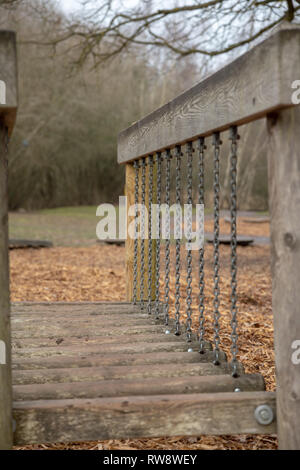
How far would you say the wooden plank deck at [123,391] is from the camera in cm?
205

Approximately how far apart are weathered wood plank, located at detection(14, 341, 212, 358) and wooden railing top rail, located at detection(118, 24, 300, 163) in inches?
40.8

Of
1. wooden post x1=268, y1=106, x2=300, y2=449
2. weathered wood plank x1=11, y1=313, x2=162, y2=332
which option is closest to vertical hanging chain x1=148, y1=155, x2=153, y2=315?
weathered wood plank x1=11, y1=313, x2=162, y2=332

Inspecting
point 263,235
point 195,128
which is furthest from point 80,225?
point 195,128

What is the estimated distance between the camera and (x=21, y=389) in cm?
221

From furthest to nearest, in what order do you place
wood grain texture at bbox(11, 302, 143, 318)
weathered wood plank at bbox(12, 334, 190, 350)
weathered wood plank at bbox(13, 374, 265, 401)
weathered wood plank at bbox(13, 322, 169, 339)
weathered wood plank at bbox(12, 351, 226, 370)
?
wood grain texture at bbox(11, 302, 143, 318) < weathered wood plank at bbox(13, 322, 169, 339) < weathered wood plank at bbox(12, 334, 190, 350) < weathered wood plank at bbox(12, 351, 226, 370) < weathered wood plank at bbox(13, 374, 265, 401)

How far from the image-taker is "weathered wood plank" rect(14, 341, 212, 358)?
277cm

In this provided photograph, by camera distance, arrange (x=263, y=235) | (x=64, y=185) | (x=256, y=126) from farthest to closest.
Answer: (x=64, y=185), (x=256, y=126), (x=263, y=235)

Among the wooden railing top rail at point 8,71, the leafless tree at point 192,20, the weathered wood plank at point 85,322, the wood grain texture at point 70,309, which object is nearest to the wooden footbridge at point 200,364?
the wooden railing top rail at point 8,71

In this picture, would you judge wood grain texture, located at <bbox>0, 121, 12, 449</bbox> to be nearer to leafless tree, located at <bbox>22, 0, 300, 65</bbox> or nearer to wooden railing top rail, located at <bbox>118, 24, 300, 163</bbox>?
wooden railing top rail, located at <bbox>118, 24, 300, 163</bbox>

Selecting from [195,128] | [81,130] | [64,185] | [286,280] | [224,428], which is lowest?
[224,428]

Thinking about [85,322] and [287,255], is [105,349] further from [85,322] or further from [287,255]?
[287,255]

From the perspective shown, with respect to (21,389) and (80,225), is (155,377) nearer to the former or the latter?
(21,389)

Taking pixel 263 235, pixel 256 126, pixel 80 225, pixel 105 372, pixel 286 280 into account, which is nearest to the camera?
pixel 286 280

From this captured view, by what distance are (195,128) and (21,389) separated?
4.42ft
